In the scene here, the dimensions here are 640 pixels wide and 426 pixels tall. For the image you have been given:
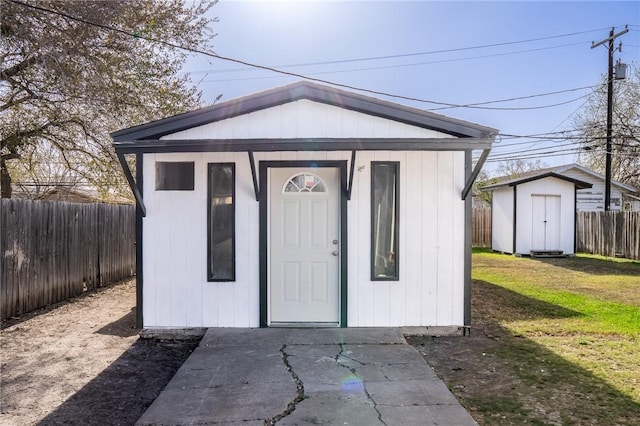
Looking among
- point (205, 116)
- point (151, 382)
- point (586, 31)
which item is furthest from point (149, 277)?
point (586, 31)

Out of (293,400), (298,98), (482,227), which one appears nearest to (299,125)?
(298,98)

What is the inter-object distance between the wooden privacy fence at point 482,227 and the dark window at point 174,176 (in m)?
15.8

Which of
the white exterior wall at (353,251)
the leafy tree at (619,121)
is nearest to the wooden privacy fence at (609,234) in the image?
the leafy tree at (619,121)

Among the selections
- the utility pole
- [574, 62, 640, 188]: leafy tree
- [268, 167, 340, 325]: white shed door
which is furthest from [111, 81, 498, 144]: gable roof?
[574, 62, 640, 188]: leafy tree

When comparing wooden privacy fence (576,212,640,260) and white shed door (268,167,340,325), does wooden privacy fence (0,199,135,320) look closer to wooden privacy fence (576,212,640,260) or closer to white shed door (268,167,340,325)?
white shed door (268,167,340,325)

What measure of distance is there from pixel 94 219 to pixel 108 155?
2.52m

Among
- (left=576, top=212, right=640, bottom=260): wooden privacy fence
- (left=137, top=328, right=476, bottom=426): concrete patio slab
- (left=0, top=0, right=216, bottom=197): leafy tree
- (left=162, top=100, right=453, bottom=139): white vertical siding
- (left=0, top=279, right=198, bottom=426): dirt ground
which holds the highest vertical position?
(left=0, top=0, right=216, bottom=197): leafy tree

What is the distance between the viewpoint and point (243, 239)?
221 inches

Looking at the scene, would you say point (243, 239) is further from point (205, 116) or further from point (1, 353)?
point (1, 353)

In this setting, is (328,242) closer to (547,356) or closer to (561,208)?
(547,356)

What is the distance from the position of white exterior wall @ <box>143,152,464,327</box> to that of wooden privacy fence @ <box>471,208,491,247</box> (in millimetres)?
14360

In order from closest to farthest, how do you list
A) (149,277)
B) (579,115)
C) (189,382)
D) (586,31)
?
(189,382), (149,277), (586,31), (579,115)

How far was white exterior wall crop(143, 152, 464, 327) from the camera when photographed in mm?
5586

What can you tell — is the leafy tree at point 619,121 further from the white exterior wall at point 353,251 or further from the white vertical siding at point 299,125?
the white vertical siding at point 299,125
